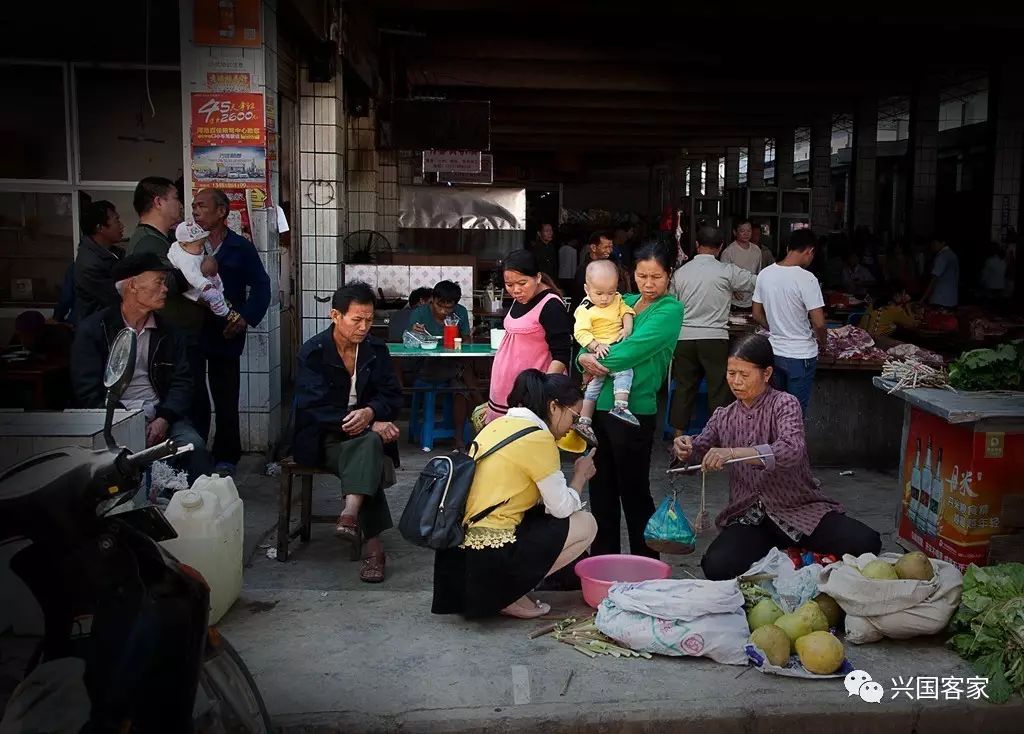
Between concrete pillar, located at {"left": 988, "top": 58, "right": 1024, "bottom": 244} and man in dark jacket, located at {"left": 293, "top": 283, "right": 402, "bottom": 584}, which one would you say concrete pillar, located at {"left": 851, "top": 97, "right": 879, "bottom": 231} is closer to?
concrete pillar, located at {"left": 988, "top": 58, "right": 1024, "bottom": 244}

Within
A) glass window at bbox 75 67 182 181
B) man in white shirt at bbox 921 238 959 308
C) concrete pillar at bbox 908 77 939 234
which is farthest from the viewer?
concrete pillar at bbox 908 77 939 234

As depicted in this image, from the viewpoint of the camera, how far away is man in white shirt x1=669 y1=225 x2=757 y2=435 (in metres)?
8.02

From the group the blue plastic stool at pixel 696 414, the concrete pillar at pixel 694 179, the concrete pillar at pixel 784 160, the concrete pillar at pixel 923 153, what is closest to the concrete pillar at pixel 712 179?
the concrete pillar at pixel 694 179

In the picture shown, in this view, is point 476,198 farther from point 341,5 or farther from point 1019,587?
point 1019,587

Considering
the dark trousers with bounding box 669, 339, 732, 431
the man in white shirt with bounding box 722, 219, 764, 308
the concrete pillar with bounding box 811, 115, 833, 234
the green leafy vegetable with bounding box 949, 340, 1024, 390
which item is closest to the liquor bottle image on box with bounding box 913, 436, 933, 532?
the green leafy vegetable with bounding box 949, 340, 1024, 390

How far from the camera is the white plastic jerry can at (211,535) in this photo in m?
4.38

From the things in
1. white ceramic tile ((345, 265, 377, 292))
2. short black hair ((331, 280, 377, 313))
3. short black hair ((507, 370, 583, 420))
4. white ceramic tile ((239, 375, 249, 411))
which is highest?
white ceramic tile ((345, 265, 377, 292))

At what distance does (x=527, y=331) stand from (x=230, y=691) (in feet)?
11.2

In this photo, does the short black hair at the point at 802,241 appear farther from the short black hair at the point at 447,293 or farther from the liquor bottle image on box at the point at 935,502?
the short black hair at the point at 447,293

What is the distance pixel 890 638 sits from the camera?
4406 millimetres

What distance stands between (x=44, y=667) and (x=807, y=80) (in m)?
15.5

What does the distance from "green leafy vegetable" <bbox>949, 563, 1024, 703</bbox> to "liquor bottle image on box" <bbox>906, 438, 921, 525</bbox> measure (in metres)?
1.22

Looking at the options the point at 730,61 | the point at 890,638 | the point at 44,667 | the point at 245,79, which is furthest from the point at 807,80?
the point at 44,667

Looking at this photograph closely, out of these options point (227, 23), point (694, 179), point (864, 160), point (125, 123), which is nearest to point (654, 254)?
point (227, 23)
